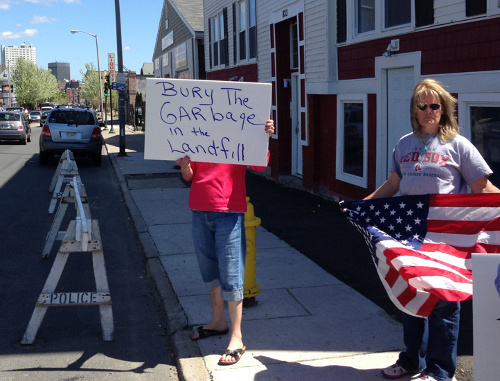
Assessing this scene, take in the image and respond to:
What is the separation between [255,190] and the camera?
13.0 metres

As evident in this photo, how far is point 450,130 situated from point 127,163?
16.2 meters

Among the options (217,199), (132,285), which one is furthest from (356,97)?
(217,199)

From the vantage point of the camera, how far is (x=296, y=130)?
1391cm

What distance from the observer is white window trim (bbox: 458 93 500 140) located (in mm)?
7027

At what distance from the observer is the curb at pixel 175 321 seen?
4.18 meters

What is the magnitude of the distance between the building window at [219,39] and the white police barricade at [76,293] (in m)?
15.2

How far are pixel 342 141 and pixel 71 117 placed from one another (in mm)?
11094

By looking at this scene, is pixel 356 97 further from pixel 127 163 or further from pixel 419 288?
pixel 127 163

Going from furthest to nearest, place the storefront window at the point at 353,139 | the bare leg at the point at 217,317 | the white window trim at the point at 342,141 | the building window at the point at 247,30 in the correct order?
the building window at the point at 247,30 < the storefront window at the point at 353,139 < the white window trim at the point at 342,141 < the bare leg at the point at 217,317

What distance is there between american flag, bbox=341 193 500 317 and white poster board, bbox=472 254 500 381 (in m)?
0.21

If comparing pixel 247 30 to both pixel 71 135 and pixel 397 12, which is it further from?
pixel 397 12

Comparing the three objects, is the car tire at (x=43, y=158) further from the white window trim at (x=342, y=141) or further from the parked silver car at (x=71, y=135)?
the white window trim at (x=342, y=141)

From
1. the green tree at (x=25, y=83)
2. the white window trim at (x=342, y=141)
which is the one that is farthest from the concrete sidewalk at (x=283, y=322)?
the green tree at (x=25, y=83)

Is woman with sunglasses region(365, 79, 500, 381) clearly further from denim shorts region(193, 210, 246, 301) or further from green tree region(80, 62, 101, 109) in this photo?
green tree region(80, 62, 101, 109)
